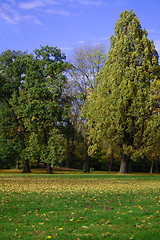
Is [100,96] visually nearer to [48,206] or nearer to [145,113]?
[145,113]

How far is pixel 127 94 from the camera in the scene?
30562mm

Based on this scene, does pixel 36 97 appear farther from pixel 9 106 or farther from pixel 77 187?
pixel 77 187

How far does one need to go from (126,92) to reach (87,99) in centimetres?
896

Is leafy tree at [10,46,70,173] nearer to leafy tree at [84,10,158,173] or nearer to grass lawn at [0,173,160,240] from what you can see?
leafy tree at [84,10,158,173]

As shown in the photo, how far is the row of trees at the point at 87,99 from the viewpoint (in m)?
30.7

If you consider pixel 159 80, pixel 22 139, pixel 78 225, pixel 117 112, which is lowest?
pixel 78 225

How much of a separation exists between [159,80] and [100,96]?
19.5 ft

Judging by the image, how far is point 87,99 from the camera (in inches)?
1529

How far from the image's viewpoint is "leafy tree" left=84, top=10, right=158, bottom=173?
30.5m

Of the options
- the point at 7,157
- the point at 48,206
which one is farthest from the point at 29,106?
the point at 48,206

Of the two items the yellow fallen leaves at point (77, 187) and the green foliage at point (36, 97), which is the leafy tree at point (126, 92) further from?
the yellow fallen leaves at point (77, 187)

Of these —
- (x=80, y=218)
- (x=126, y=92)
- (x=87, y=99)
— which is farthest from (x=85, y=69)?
(x=80, y=218)

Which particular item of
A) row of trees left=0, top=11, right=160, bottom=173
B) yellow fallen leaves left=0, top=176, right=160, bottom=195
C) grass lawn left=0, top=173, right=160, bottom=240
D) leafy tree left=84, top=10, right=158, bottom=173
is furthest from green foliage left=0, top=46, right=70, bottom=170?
grass lawn left=0, top=173, right=160, bottom=240

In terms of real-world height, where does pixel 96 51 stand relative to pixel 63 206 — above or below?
above
